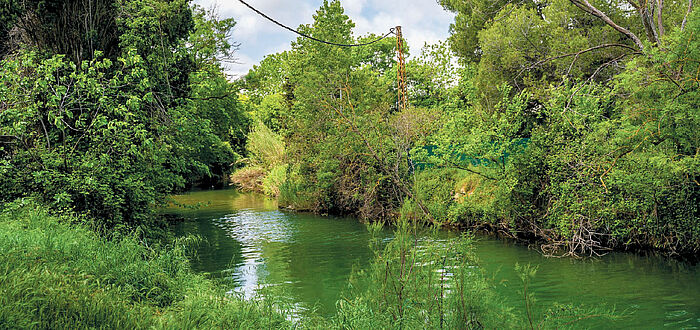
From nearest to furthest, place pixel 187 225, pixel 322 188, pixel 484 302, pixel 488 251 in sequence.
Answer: pixel 484 302, pixel 488 251, pixel 187 225, pixel 322 188

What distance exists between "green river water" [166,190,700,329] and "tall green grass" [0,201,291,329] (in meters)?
1.00

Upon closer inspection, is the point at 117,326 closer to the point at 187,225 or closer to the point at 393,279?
the point at 393,279

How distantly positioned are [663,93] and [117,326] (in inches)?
415

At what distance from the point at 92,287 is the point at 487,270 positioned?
7931 millimetres

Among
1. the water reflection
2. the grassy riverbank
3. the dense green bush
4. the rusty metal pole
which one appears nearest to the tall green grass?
the grassy riverbank

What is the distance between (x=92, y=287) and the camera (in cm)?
605

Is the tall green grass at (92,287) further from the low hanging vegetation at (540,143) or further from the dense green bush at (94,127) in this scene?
the low hanging vegetation at (540,143)

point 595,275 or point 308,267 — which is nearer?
point 595,275

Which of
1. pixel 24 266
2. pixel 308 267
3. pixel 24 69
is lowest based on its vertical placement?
pixel 308 267

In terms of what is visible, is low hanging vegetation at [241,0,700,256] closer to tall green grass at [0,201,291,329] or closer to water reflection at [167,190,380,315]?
water reflection at [167,190,380,315]

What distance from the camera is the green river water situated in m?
8.66

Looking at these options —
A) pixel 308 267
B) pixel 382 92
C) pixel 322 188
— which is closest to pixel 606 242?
pixel 308 267

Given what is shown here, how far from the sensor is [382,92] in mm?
26406

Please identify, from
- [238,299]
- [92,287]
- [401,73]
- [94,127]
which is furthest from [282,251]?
[401,73]
